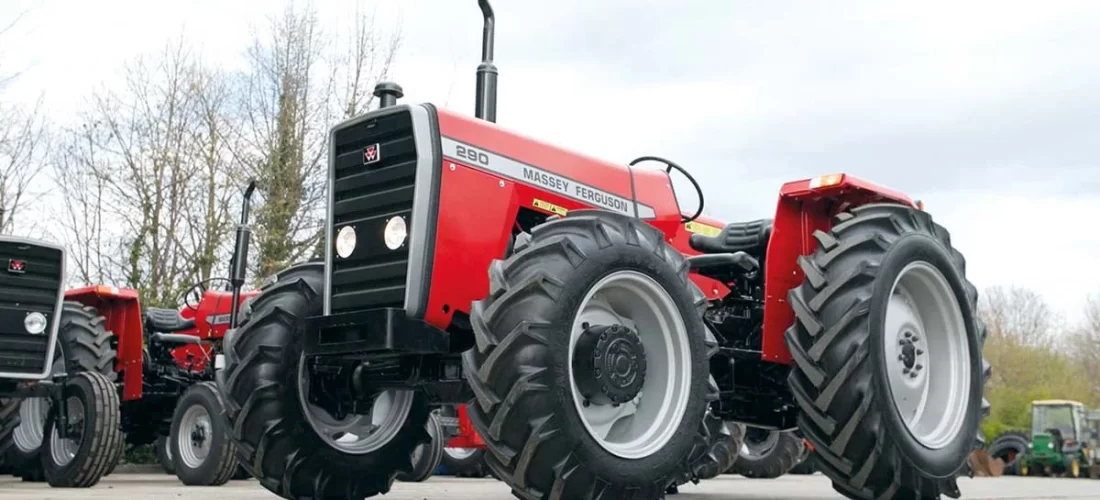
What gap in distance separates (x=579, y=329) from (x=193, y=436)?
617 cm

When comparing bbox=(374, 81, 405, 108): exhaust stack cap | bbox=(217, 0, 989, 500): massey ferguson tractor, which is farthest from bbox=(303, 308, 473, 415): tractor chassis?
bbox=(374, 81, 405, 108): exhaust stack cap

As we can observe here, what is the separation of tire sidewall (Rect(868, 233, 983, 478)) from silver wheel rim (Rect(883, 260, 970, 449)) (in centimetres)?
3

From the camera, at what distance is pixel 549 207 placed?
5.48 m

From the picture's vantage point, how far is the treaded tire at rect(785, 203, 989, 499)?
511 centimetres

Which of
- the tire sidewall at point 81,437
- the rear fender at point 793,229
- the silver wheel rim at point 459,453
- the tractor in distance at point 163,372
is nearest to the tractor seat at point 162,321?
the tractor in distance at point 163,372

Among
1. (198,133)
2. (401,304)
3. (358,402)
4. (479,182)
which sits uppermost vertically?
(198,133)

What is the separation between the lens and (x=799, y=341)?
5305 millimetres

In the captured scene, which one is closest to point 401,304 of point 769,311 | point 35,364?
point 769,311

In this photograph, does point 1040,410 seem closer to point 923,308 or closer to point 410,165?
point 923,308

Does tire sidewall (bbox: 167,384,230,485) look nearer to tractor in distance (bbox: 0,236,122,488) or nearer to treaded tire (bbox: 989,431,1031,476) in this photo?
tractor in distance (bbox: 0,236,122,488)

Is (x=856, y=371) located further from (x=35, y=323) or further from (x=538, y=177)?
(x=35, y=323)

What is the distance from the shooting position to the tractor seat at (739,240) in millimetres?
6207

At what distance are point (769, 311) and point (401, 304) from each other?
5.97ft

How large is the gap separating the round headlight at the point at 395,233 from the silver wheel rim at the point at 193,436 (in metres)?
5.13
